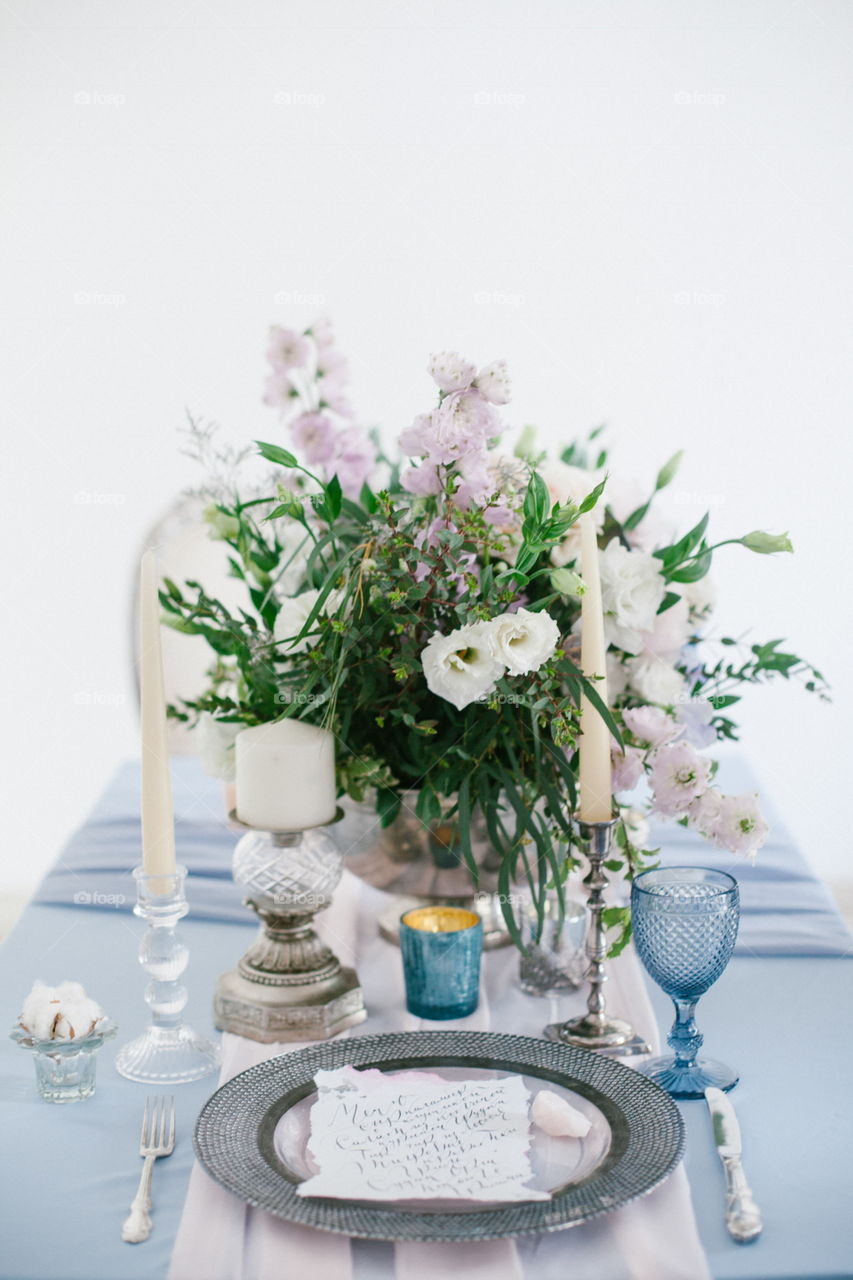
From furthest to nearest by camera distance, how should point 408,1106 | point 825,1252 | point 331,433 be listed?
point 331,433
point 408,1106
point 825,1252

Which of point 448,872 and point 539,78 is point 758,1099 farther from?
point 539,78

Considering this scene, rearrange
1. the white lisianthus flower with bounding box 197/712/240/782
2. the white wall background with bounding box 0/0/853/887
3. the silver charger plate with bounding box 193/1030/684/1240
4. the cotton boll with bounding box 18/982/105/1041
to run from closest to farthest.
→ the silver charger plate with bounding box 193/1030/684/1240, the cotton boll with bounding box 18/982/105/1041, the white lisianthus flower with bounding box 197/712/240/782, the white wall background with bounding box 0/0/853/887

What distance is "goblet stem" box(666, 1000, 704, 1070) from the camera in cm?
92

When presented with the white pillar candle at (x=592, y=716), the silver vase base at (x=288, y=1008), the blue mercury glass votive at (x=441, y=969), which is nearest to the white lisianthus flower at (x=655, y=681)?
the white pillar candle at (x=592, y=716)

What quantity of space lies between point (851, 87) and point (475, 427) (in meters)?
2.17

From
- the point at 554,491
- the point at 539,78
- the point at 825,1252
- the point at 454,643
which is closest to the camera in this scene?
the point at 825,1252

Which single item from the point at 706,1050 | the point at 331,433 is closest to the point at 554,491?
the point at 331,433

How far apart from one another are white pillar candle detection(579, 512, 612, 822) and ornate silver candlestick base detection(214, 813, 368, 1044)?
0.23 m

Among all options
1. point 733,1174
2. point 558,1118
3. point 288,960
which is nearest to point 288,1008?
point 288,960

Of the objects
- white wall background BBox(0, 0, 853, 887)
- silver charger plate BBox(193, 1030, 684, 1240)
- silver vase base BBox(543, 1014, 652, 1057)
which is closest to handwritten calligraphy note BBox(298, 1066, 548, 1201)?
silver charger plate BBox(193, 1030, 684, 1240)

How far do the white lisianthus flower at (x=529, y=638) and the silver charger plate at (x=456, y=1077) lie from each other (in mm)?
286

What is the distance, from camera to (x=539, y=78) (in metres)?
2.65

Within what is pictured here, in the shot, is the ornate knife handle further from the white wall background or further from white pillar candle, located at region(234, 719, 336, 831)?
the white wall background

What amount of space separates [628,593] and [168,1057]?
53 centimetres
